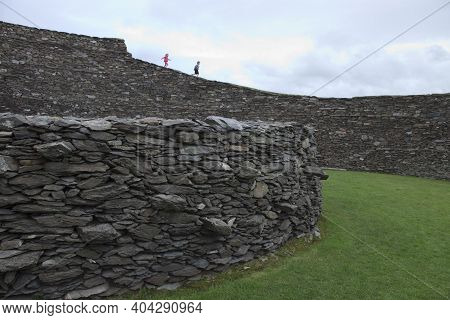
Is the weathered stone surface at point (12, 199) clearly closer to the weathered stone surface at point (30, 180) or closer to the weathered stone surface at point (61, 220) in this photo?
the weathered stone surface at point (30, 180)

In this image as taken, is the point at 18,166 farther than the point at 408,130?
No

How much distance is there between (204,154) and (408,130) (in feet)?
56.5

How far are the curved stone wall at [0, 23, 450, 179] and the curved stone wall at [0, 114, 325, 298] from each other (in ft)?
46.5

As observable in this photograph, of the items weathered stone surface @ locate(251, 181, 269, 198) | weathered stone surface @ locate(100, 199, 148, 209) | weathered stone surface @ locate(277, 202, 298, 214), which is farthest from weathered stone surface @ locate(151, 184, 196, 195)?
weathered stone surface @ locate(277, 202, 298, 214)

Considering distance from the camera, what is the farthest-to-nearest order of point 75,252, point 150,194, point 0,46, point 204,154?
point 0,46
point 204,154
point 150,194
point 75,252

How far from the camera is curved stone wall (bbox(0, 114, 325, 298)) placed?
5.51 meters

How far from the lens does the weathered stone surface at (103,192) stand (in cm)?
588

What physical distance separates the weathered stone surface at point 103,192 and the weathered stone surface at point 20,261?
3.28 feet

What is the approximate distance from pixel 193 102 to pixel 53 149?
1702 cm

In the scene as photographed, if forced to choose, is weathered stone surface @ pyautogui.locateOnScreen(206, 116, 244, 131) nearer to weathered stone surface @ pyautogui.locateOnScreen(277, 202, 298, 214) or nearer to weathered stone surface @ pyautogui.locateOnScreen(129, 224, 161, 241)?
weathered stone surface @ pyautogui.locateOnScreen(277, 202, 298, 214)

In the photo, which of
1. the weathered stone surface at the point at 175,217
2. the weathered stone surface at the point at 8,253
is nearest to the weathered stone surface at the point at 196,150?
the weathered stone surface at the point at 175,217

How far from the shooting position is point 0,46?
19.2m

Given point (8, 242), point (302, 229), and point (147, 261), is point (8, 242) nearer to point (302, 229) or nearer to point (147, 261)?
point (147, 261)

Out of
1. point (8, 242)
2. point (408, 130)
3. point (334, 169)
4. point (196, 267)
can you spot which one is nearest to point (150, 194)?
point (196, 267)
